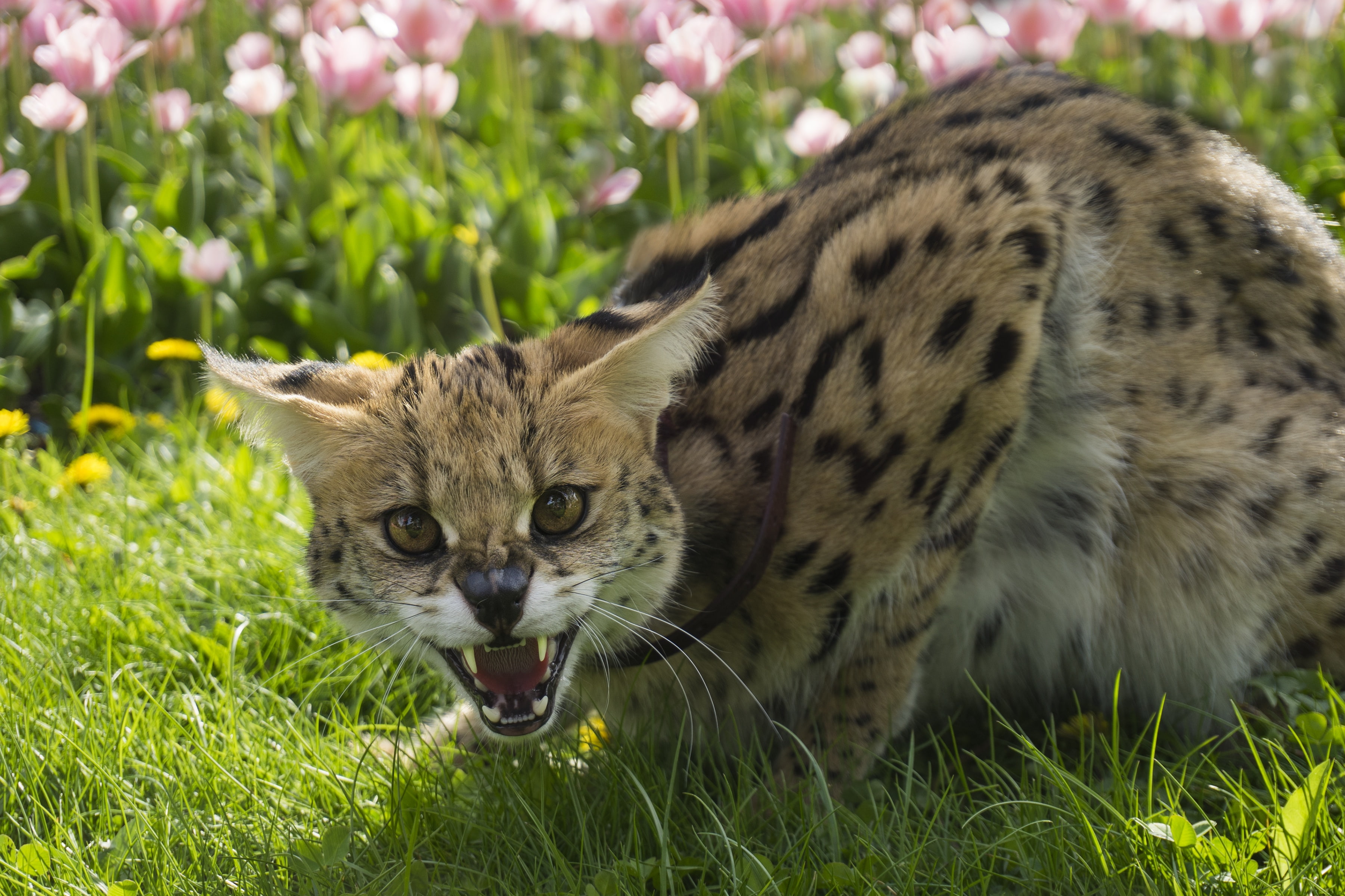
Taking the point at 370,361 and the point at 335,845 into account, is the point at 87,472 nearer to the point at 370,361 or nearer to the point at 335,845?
the point at 370,361

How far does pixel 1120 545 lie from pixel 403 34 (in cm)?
369

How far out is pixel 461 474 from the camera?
7.84ft

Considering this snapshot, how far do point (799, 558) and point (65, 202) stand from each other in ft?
13.0

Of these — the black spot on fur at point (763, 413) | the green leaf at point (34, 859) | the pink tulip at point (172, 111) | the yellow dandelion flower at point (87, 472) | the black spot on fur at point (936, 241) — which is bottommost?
the yellow dandelion flower at point (87, 472)

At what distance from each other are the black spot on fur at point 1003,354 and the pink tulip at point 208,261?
124 inches

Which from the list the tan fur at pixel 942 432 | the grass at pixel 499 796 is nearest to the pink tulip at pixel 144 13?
the grass at pixel 499 796

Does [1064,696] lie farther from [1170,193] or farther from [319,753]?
[319,753]

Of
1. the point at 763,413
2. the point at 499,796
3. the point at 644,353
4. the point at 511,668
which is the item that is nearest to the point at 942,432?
the point at 763,413

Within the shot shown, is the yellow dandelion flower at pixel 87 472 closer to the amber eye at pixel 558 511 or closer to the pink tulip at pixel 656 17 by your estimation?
the amber eye at pixel 558 511

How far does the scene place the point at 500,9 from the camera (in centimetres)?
567

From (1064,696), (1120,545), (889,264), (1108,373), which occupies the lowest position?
(1064,696)

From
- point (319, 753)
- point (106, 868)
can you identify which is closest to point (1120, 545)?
point (319, 753)

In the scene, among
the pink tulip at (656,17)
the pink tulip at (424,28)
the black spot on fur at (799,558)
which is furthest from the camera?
the pink tulip at (656,17)

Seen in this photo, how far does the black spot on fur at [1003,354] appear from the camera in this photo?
285 cm
